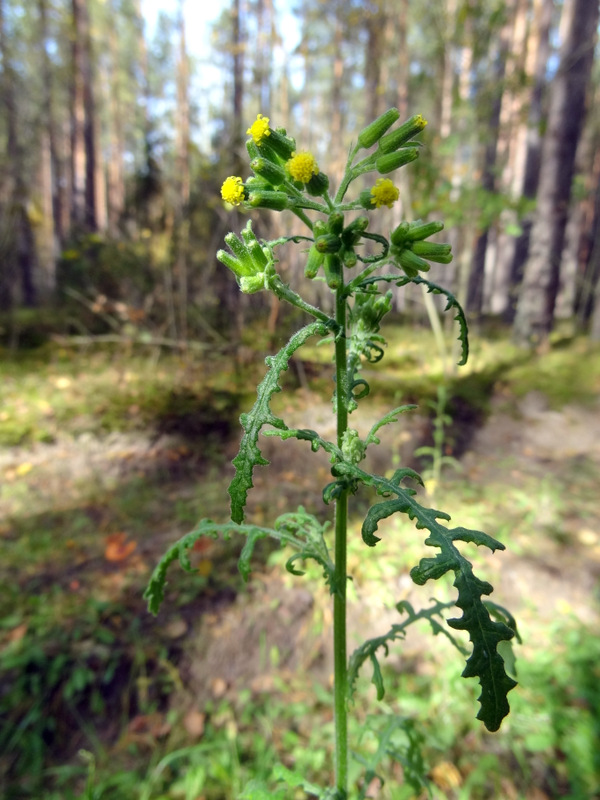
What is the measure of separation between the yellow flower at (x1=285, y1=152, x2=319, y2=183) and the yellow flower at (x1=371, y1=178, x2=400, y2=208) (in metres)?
0.13

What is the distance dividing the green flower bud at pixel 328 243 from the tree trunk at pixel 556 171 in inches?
256

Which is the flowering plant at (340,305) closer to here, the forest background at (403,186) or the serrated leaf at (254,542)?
the serrated leaf at (254,542)

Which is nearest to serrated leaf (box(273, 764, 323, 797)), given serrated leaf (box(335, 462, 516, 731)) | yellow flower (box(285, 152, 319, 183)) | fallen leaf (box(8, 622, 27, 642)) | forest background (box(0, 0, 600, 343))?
serrated leaf (box(335, 462, 516, 731))

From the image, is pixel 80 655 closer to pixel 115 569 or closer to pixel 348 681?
pixel 115 569

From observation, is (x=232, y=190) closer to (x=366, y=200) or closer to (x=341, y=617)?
(x=366, y=200)

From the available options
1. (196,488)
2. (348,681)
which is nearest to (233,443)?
(196,488)

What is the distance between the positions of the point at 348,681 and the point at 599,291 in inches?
293

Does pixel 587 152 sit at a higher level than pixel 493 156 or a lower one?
higher

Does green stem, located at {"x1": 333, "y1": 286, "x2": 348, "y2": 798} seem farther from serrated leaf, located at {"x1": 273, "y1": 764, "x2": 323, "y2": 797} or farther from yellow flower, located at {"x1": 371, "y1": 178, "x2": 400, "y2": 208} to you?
yellow flower, located at {"x1": 371, "y1": 178, "x2": 400, "y2": 208}

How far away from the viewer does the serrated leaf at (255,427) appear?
0.78 m

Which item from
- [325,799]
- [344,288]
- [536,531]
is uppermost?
[344,288]

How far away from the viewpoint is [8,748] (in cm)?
185

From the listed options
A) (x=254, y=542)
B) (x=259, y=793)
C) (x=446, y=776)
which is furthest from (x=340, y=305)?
(x=446, y=776)

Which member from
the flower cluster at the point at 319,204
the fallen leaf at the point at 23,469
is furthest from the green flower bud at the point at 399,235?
the fallen leaf at the point at 23,469
